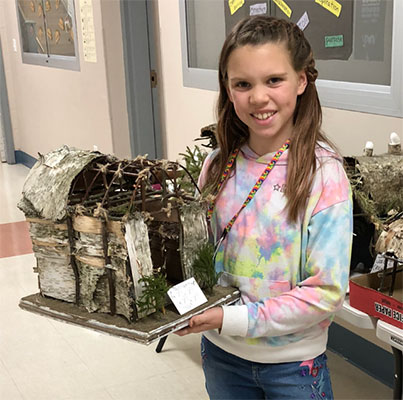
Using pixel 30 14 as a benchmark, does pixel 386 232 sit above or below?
below

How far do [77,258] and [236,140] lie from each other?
0.43m

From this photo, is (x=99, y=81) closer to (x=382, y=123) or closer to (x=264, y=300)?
(x=382, y=123)

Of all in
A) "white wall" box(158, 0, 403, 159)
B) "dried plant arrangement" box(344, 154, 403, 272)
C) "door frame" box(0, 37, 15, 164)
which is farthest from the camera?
"door frame" box(0, 37, 15, 164)

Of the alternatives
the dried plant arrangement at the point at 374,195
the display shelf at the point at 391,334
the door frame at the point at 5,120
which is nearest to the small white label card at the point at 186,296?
the display shelf at the point at 391,334

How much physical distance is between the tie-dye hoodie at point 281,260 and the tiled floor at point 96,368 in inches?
45.1

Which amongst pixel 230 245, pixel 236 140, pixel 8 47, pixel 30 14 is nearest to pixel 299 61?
pixel 236 140

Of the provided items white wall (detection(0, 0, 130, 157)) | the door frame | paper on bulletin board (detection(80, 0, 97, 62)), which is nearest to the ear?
white wall (detection(0, 0, 130, 157))

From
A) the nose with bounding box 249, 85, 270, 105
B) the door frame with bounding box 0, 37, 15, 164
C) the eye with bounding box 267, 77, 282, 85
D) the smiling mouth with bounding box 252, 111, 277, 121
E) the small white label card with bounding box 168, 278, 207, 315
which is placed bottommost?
the door frame with bounding box 0, 37, 15, 164

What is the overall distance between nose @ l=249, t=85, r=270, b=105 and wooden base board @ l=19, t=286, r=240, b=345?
0.39 m

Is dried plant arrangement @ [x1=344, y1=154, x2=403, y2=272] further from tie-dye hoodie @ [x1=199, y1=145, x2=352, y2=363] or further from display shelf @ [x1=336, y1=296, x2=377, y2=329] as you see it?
tie-dye hoodie @ [x1=199, y1=145, x2=352, y2=363]

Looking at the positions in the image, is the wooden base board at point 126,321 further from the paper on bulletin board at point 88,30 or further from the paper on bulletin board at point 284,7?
the paper on bulletin board at point 88,30

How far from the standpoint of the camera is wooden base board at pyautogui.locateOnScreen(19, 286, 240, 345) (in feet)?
3.74

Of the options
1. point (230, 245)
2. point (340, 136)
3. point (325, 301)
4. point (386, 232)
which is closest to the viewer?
point (325, 301)

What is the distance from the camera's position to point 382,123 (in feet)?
6.91
